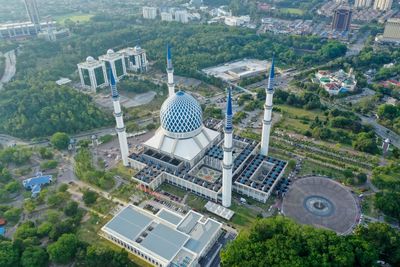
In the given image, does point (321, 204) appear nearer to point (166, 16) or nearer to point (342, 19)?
point (342, 19)

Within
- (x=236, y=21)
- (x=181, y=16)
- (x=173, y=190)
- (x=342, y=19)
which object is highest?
(x=181, y=16)

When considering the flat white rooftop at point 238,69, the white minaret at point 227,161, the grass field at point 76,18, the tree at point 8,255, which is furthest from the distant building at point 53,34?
the white minaret at point 227,161

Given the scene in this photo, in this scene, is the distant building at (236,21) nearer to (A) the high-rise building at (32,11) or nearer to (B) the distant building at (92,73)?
(B) the distant building at (92,73)

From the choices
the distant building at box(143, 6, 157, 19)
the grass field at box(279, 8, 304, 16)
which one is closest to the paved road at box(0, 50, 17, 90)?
the distant building at box(143, 6, 157, 19)

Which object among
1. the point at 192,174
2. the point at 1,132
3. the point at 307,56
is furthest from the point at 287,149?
the point at 1,132

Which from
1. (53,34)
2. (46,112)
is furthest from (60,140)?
(53,34)

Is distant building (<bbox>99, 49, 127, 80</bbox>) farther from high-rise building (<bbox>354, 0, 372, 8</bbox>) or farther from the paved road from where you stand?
high-rise building (<bbox>354, 0, 372, 8</bbox>)
